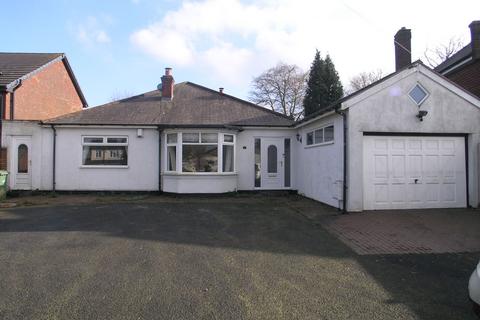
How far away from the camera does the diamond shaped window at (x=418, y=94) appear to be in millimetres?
10156

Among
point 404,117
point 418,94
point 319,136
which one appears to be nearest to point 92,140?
point 319,136

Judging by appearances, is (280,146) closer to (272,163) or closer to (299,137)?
(272,163)

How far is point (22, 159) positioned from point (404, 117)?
14.2m

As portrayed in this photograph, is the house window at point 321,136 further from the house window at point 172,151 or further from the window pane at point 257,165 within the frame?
the house window at point 172,151

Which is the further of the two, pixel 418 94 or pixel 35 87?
pixel 35 87

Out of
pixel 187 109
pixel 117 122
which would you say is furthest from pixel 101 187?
pixel 187 109

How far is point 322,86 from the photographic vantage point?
24.8m

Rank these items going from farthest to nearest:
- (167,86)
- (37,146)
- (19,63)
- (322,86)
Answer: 1. (322,86)
2. (19,63)
3. (167,86)
4. (37,146)

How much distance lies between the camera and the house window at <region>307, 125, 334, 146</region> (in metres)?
11.1

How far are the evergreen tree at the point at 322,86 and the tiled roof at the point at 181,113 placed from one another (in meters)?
9.36

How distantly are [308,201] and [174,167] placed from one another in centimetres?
529

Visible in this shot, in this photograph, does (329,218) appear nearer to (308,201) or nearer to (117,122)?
(308,201)

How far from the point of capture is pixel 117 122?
14.1 metres

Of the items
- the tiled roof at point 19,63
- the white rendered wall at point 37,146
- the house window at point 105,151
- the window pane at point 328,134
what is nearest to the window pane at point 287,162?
the window pane at point 328,134
